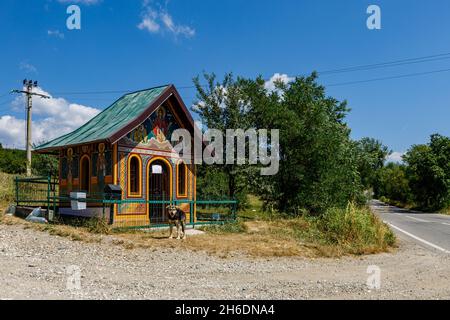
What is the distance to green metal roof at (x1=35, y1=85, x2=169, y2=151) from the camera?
1573cm

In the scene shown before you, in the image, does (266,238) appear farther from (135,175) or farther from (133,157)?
(133,157)

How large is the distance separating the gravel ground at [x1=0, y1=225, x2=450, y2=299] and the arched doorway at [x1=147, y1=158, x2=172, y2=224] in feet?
16.1

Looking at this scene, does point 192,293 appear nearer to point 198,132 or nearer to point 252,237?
point 252,237

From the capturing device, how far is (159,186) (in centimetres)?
1742

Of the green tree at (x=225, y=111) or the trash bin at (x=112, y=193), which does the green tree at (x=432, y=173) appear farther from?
the trash bin at (x=112, y=193)

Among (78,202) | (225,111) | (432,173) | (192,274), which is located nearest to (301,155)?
(225,111)

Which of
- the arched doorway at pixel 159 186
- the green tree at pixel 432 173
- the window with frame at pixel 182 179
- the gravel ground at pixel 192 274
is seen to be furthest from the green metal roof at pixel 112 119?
the green tree at pixel 432 173

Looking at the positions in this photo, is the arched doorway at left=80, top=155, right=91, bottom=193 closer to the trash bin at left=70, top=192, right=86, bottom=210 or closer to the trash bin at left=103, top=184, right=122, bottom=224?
the trash bin at left=70, top=192, right=86, bottom=210

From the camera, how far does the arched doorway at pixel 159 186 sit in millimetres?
16969

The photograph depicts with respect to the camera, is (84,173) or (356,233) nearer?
(356,233)

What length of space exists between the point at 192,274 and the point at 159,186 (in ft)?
29.0

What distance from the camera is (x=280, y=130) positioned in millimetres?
24500

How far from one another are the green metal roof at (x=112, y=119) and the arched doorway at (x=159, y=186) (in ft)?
7.05
